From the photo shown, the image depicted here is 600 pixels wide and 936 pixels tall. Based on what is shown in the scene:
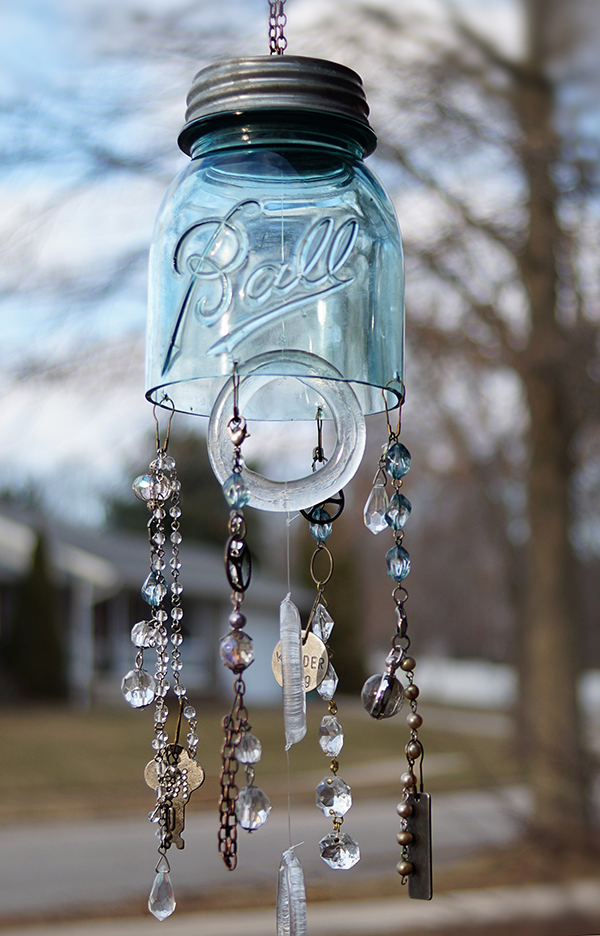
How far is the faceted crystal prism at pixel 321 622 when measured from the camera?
2.39 feet

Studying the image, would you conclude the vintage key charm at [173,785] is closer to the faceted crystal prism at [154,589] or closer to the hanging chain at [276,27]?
the faceted crystal prism at [154,589]

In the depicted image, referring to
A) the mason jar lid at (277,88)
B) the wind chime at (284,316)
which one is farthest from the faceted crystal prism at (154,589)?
the mason jar lid at (277,88)

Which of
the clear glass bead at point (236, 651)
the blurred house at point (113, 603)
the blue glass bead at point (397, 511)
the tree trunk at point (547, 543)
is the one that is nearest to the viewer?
the clear glass bead at point (236, 651)

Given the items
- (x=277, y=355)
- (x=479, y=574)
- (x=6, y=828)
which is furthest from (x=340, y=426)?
(x=479, y=574)

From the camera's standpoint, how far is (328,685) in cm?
70

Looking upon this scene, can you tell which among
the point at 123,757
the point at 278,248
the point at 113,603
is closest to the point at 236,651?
the point at 278,248

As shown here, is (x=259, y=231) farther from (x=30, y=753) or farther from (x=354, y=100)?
(x=30, y=753)

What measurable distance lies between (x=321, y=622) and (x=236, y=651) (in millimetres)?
212

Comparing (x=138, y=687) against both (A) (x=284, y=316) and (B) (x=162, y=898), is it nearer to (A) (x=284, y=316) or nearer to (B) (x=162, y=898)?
(B) (x=162, y=898)

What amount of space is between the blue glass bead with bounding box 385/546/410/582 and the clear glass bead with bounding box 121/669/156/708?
0.20m

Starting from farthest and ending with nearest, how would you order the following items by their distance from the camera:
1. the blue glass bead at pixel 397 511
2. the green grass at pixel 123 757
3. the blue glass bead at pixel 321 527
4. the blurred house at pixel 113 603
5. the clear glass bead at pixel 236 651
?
the blurred house at pixel 113 603 → the green grass at pixel 123 757 → the blue glass bead at pixel 321 527 → the blue glass bead at pixel 397 511 → the clear glass bead at pixel 236 651

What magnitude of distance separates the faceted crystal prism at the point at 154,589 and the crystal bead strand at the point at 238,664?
0.41 feet

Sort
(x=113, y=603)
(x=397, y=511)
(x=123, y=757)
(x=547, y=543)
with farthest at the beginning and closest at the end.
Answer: (x=113, y=603)
(x=123, y=757)
(x=547, y=543)
(x=397, y=511)

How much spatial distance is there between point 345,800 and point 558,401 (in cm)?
296
